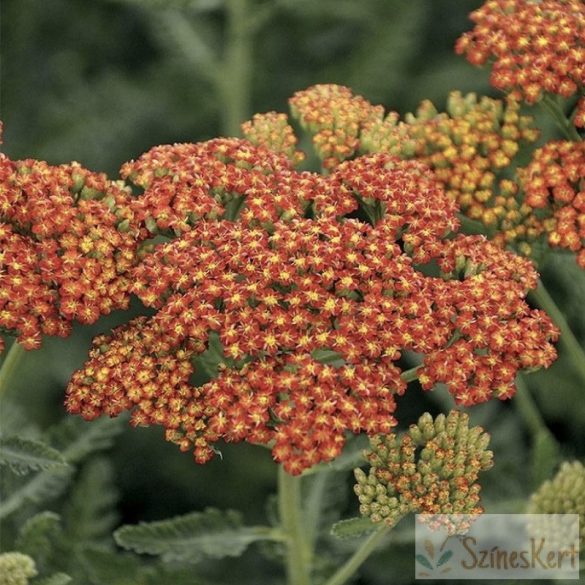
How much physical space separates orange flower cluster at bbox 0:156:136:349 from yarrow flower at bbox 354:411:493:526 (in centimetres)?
98

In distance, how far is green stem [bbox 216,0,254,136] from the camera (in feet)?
20.7

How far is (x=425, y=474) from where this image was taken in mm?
3609

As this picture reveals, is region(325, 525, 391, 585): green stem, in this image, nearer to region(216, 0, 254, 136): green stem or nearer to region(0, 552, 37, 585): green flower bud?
region(0, 552, 37, 585): green flower bud

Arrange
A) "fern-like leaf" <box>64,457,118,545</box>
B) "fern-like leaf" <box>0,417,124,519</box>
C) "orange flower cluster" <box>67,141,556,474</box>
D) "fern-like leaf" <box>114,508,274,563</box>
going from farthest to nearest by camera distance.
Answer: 1. "fern-like leaf" <box>64,457,118,545</box>
2. "fern-like leaf" <box>0,417,124,519</box>
3. "fern-like leaf" <box>114,508,274,563</box>
4. "orange flower cluster" <box>67,141,556,474</box>

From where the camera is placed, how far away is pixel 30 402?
6.22 m

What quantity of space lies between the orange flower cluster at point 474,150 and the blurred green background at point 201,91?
123cm

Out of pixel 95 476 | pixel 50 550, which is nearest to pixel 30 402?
pixel 95 476

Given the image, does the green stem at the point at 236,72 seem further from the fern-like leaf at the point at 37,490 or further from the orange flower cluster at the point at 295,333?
the orange flower cluster at the point at 295,333

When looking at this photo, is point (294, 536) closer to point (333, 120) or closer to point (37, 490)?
point (37, 490)

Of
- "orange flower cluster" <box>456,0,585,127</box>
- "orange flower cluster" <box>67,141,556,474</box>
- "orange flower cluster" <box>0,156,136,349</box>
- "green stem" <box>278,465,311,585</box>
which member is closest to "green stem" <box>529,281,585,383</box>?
"orange flower cluster" <box>67,141,556,474</box>

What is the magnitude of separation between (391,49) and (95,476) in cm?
302

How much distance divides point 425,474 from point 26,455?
4.39 feet

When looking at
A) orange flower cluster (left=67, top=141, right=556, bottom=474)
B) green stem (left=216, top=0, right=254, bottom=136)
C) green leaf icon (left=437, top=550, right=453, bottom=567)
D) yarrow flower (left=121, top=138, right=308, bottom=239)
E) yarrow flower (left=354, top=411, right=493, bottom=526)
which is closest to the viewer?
orange flower cluster (left=67, top=141, right=556, bottom=474)

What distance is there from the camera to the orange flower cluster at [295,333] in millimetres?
3473
